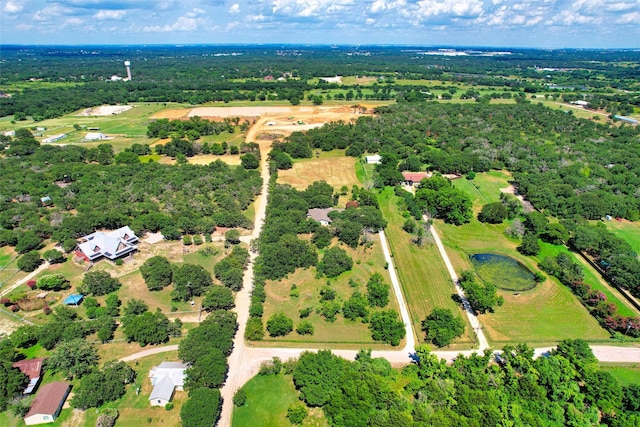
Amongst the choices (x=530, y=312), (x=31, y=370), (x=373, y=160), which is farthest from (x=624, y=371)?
(x=373, y=160)

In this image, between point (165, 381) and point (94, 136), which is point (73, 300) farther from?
point (94, 136)

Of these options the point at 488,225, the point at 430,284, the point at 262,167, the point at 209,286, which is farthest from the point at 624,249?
the point at 262,167

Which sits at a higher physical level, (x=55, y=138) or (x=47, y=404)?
(x=55, y=138)

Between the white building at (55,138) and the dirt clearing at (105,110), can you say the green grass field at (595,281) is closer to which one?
the white building at (55,138)

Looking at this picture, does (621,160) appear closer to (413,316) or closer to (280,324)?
(413,316)

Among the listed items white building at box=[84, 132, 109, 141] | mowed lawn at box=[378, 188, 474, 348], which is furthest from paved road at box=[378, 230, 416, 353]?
white building at box=[84, 132, 109, 141]

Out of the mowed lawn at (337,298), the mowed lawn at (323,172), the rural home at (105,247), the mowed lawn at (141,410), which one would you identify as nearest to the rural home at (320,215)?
the mowed lawn at (337,298)
